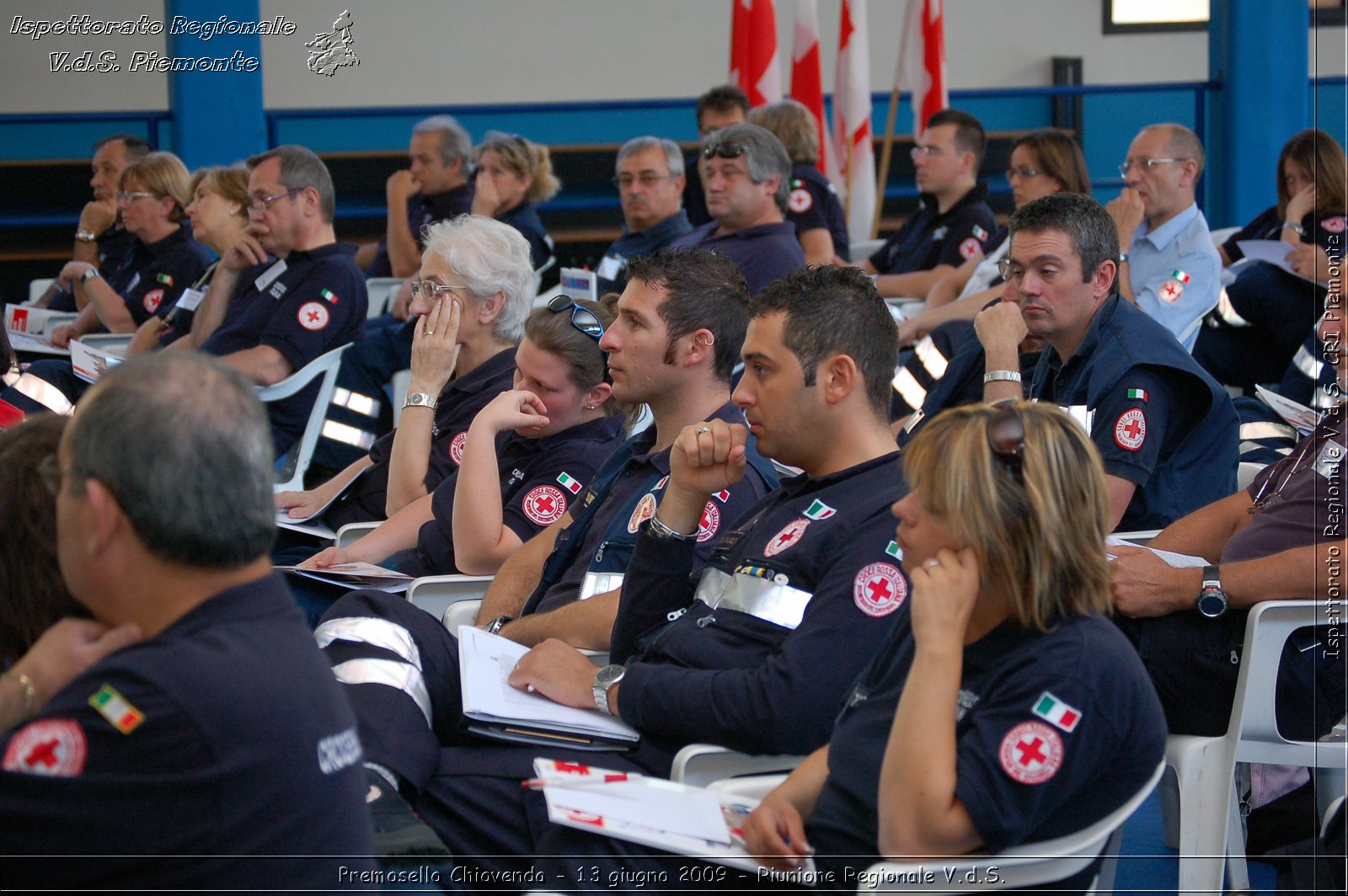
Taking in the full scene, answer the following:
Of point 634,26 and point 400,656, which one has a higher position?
point 634,26

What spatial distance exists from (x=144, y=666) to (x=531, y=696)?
982 millimetres

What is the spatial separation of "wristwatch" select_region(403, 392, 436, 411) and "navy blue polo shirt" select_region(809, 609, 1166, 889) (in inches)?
75.4

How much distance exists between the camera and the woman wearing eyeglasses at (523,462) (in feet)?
9.30

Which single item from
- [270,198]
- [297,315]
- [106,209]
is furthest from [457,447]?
[106,209]

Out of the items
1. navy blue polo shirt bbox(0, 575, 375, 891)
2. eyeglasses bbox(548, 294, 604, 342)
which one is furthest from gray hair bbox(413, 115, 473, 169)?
navy blue polo shirt bbox(0, 575, 375, 891)

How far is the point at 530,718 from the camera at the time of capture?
2.08 m

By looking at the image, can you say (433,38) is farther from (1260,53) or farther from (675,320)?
(675,320)

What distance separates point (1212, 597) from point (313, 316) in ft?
10.5

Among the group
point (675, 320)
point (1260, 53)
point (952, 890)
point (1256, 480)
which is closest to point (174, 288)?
point (675, 320)

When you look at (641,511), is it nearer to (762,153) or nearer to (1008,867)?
(1008,867)

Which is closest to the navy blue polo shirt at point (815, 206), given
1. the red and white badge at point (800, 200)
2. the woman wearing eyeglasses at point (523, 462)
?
the red and white badge at point (800, 200)

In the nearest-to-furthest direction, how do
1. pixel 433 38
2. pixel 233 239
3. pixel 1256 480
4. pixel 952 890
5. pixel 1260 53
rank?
1. pixel 952 890
2. pixel 1256 480
3. pixel 233 239
4. pixel 1260 53
5. pixel 433 38

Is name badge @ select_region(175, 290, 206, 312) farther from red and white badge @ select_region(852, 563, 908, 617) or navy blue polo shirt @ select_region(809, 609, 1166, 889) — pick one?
navy blue polo shirt @ select_region(809, 609, 1166, 889)

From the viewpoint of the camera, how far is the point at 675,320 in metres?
2.57
